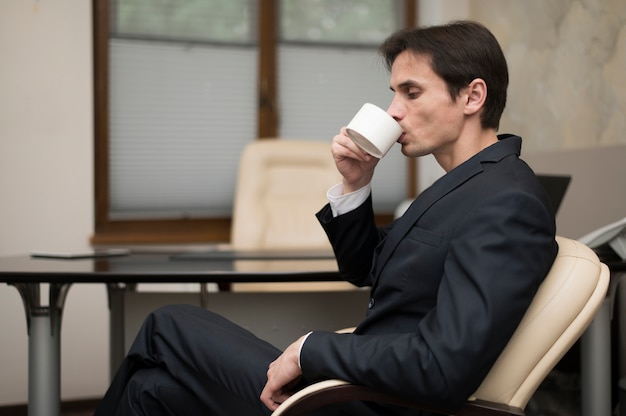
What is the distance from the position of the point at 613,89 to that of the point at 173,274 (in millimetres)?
1855

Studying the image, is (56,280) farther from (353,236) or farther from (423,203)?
(423,203)

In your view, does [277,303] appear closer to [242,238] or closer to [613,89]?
[242,238]

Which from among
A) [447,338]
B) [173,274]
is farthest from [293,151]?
[447,338]

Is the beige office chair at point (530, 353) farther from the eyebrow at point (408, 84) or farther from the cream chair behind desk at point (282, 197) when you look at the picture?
the cream chair behind desk at point (282, 197)

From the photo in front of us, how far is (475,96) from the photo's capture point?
1414 millimetres

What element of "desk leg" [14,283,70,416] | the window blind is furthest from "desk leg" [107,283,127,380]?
the window blind

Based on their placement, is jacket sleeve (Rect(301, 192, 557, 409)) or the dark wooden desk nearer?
jacket sleeve (Rect(301, 192, 557, 409))

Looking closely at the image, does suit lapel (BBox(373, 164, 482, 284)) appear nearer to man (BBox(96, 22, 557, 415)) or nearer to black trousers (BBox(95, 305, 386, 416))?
man (BBox(96, 22, 557, 415))

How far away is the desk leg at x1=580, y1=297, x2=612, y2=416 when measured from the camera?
6.56 feet

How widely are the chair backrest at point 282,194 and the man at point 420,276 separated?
1613 mm

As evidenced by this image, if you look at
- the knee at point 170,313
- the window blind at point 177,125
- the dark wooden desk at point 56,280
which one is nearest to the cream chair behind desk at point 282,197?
the window blind at point 177,125

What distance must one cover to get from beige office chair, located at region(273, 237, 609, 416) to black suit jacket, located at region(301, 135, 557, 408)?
0.03 m

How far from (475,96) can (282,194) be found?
2.14 meters

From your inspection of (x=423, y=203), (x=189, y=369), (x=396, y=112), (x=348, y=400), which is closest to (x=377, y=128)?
(x=396, y=112)
